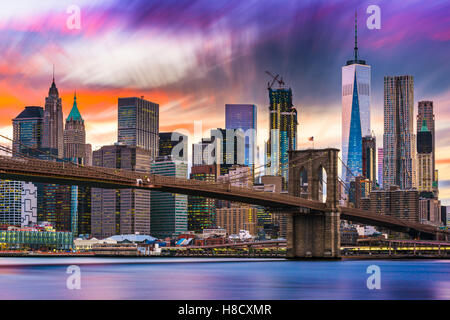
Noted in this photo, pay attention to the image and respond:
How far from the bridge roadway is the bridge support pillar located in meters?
1.32

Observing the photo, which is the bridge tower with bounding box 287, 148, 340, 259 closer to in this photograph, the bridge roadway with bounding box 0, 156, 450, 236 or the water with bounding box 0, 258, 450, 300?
the bridge roadway with bounding box 0, 156, 450, 236

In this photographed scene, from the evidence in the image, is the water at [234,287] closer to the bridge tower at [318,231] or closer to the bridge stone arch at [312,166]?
the bridge tower at [318,231]

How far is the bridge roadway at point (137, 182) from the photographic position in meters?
59.8

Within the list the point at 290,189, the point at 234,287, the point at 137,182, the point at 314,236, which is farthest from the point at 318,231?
the point at 234,287

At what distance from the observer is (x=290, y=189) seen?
3659 inches

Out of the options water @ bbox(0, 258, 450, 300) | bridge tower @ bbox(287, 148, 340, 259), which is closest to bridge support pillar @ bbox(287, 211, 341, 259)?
bridge tower @ bbox(287, 148, 340, 259)

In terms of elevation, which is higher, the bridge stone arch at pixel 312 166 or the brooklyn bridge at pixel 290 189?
the bridge stone arch at pixel 312 166

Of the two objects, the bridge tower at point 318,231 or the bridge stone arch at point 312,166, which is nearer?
the bridge tower at point 318,231

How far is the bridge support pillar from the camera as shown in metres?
85.4

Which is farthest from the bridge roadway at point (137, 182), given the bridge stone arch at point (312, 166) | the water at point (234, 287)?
the water at point (234, 287)

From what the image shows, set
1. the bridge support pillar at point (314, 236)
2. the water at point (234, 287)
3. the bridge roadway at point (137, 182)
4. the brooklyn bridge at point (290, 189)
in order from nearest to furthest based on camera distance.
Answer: the water at point (234, 287), the bridge roadway at point (137, 182), the brooklyn bridge at point (290, 189), the bridge support pillar at point (314, 236)

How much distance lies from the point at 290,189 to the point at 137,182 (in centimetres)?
3113

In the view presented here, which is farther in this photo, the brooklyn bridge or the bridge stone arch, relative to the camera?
the bridge stone arch
